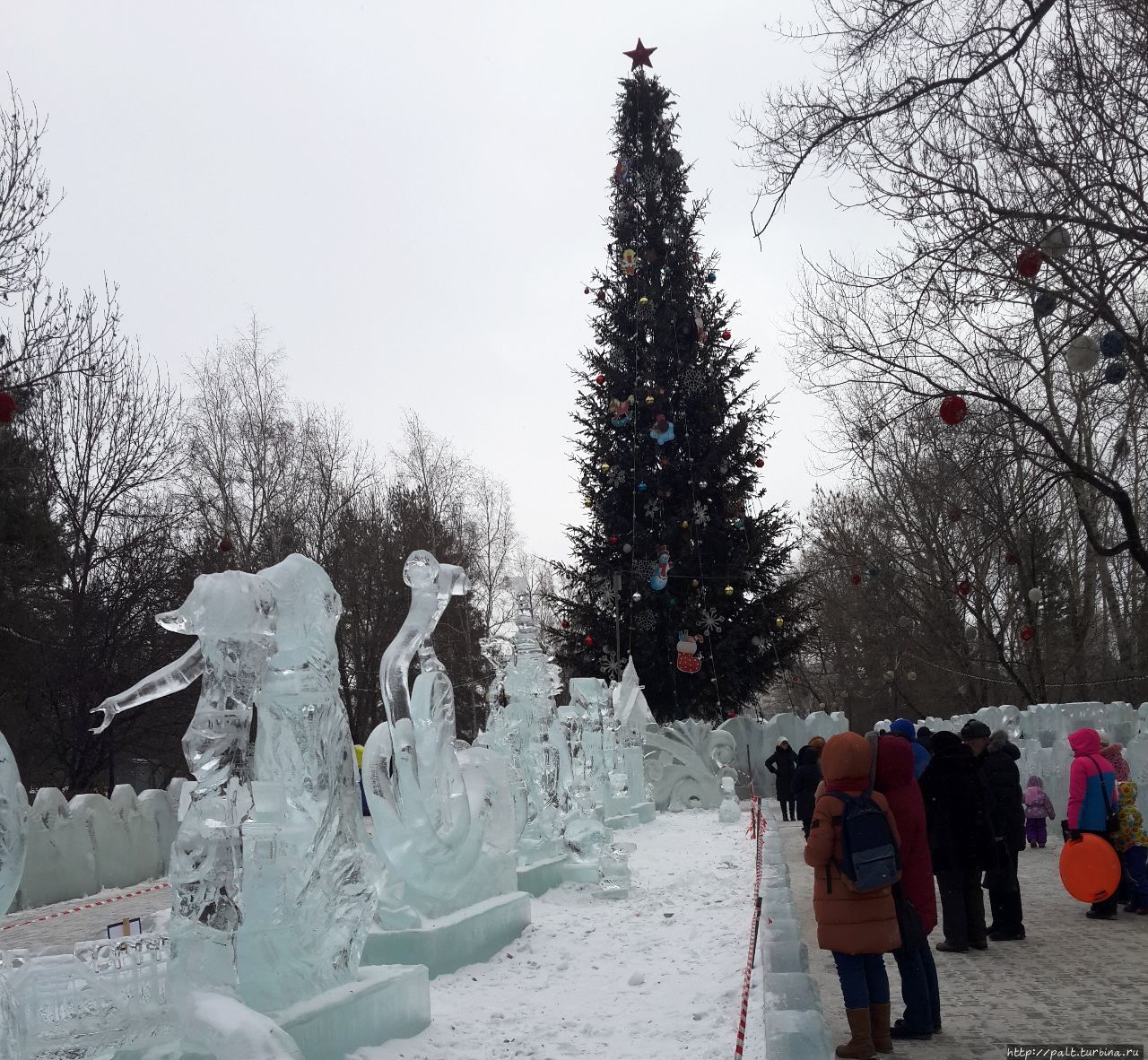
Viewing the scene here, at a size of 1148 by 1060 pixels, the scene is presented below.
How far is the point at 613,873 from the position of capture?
1066 cm

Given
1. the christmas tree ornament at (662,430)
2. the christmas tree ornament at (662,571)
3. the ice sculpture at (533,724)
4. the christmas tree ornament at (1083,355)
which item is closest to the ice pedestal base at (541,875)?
the ice sculpture at (533,724)

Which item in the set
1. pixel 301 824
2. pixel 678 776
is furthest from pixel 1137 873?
pixel 678 776

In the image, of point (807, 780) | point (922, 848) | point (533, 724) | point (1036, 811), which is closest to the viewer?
point (922, 848)

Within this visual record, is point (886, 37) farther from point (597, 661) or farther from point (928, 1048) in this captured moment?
point (597, 661)

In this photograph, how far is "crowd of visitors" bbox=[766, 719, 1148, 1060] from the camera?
17.2 ft

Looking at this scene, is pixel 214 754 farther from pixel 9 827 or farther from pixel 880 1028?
pixel 880 1028

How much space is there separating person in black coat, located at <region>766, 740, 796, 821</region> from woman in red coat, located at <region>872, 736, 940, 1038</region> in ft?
41.2

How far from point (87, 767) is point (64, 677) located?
2213 millimetres

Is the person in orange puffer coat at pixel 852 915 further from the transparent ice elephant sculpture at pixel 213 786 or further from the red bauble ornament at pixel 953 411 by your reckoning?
the red bauble ornament at pixel 953 411

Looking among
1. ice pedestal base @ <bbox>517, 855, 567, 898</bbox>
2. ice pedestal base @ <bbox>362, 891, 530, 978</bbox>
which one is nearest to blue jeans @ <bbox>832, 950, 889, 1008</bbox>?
ice pedestal base @ <bbox>362, 891, 530, 978</bbox>

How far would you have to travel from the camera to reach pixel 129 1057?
178 inches

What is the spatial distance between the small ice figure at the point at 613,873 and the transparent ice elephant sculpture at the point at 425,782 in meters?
2.06

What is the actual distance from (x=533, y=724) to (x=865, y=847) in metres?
6.81

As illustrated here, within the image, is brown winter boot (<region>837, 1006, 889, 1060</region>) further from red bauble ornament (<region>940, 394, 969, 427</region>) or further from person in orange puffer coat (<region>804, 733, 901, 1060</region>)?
red bauble ornament (<region>940, 394, 969, 427</region>)
